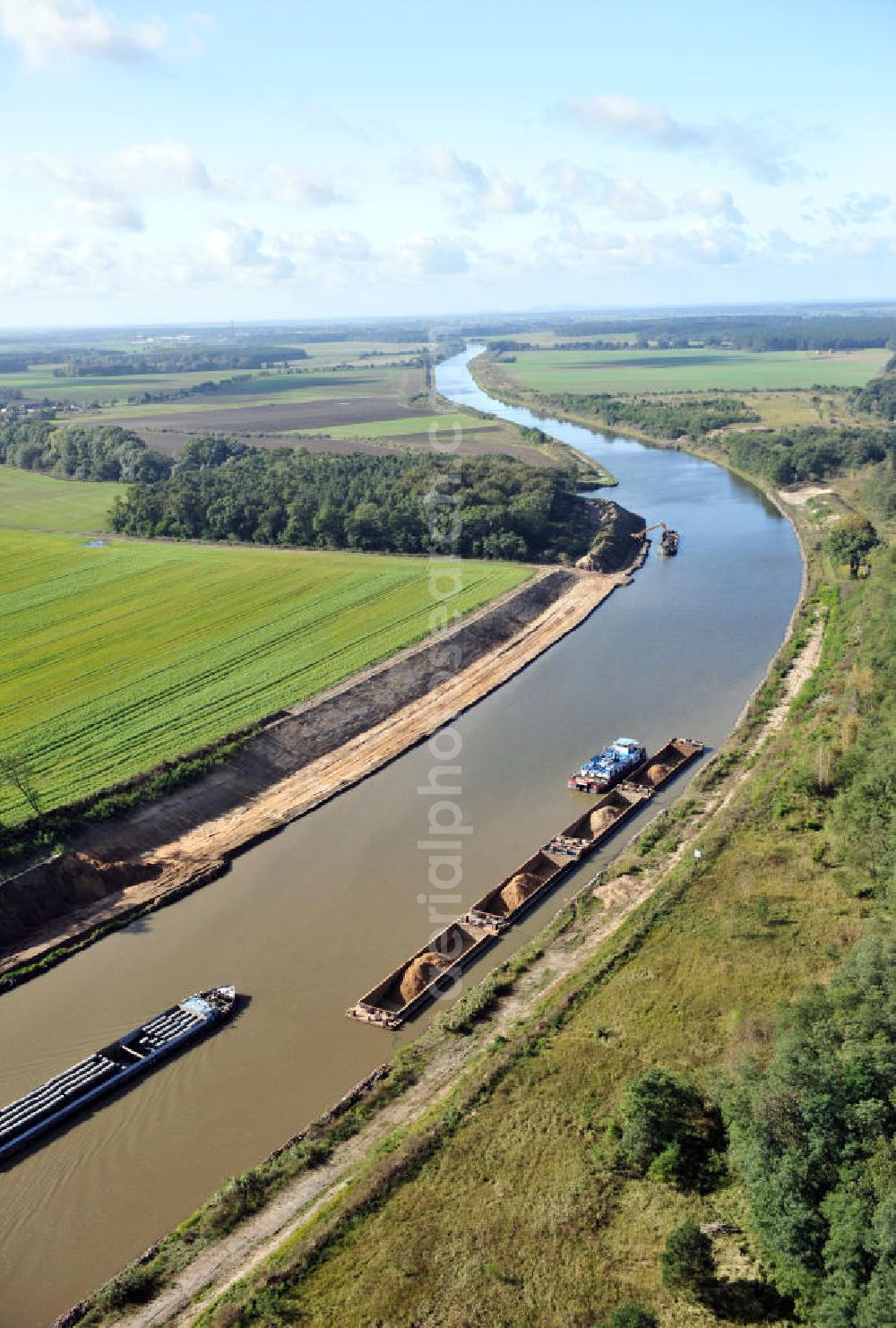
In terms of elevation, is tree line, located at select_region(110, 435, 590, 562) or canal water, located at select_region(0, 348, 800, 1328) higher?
tree line, located at select_region(110, 435, 590, 562)

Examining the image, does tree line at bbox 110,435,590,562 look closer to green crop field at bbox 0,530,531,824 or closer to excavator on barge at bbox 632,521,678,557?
green crop field at bbox 0,530,531,824

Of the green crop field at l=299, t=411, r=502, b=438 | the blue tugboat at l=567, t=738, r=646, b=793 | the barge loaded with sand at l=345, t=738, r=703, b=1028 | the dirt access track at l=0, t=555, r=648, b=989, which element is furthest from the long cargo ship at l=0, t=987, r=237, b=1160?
the green crop field at l=299, t=411, r=502, b=438

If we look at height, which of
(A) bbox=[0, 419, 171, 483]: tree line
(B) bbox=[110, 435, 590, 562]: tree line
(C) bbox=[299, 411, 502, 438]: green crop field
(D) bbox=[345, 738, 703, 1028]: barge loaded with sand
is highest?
(C) bbox=[299, 411, 502, 438]: green crop field

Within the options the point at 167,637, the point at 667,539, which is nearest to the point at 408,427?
the point at 667,539

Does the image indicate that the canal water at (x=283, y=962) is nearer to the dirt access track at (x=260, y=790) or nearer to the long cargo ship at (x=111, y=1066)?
the long cargo ship at (x=111, y=1066)

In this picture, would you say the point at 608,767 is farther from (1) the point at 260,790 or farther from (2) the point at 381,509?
(2) the point at 381,509

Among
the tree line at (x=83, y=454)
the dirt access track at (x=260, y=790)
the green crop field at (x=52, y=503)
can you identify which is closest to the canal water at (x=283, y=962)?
the dirt access track at (x=260, y=790)
